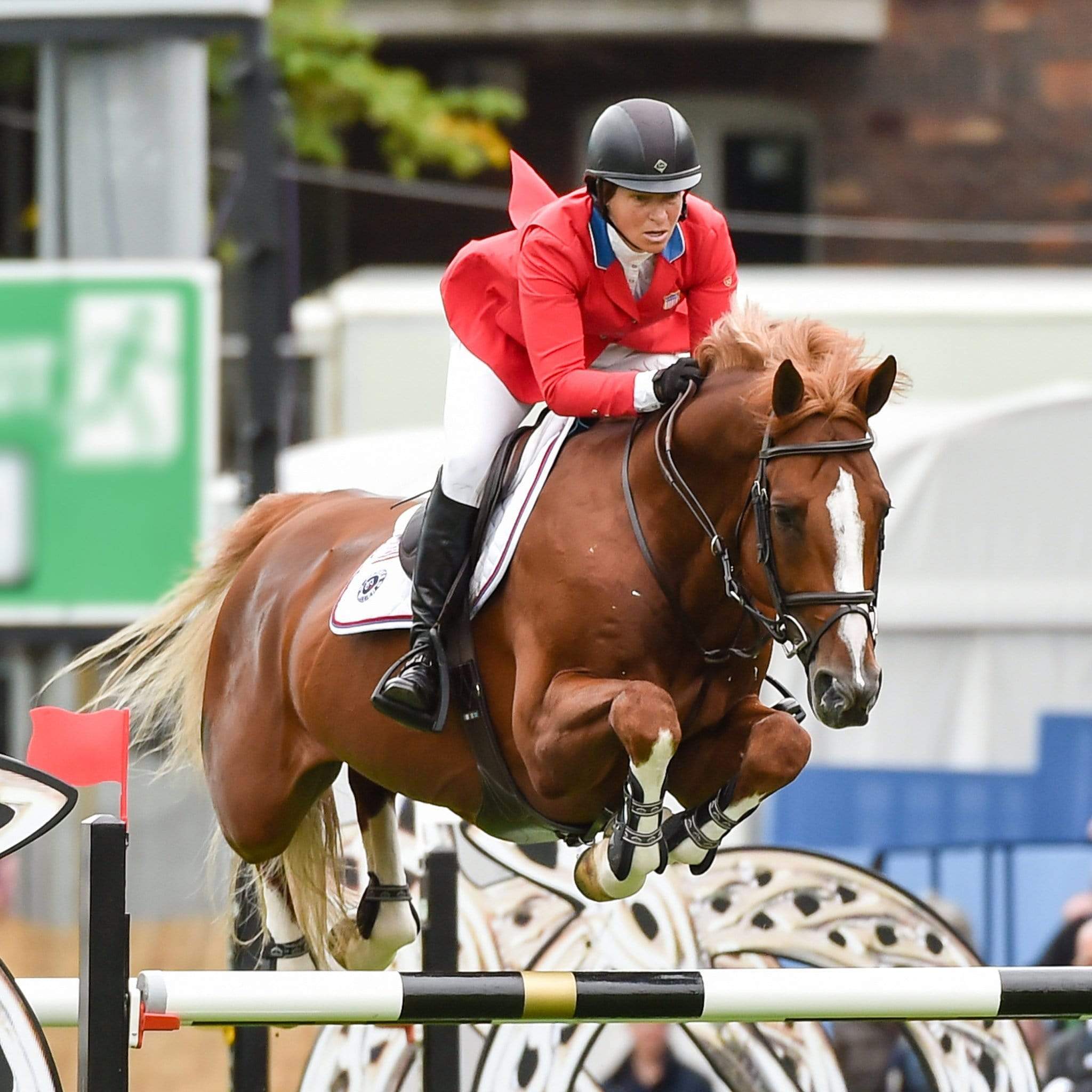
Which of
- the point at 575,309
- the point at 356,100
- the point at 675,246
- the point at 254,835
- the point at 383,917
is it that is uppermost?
the point at 356,100

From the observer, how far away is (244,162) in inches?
276

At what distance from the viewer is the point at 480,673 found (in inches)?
153

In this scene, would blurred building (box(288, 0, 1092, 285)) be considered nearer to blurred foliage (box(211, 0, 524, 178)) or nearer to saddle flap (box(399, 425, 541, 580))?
blurred foliage (box(211, 0, 524, 178))

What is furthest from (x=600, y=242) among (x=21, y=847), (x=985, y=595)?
(x=985, y=595)

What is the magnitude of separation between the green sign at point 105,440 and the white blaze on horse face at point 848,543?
15.0 ft

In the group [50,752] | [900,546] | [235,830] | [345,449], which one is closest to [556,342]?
[50,752]

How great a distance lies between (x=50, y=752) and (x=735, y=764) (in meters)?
Result: 1.24

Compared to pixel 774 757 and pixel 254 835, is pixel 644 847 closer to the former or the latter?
pixel 774 757

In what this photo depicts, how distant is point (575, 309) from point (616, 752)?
802 mm

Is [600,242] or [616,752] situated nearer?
[616,752]

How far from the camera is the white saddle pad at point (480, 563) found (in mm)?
3768

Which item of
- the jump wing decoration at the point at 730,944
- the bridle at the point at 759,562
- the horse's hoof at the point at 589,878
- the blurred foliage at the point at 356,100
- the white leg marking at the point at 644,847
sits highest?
the blurred foliage at the point at 356,100

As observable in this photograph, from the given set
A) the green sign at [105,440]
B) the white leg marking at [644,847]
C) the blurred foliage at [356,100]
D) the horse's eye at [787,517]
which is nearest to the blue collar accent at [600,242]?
the horse's eye at [787,517]

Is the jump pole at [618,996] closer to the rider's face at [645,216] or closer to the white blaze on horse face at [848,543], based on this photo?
the white blaze on horse face at [848,543]
